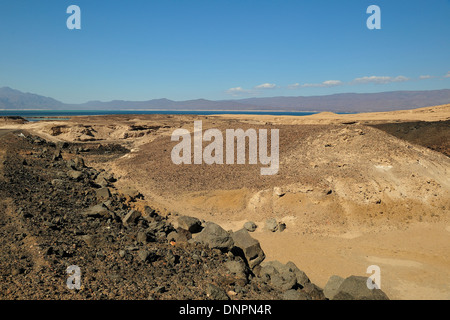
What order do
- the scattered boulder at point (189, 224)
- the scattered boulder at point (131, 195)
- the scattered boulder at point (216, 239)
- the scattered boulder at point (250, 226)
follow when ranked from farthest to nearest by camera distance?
1. the scattered boulder at point (131, 195)
2. the scattered boulder at point (250, 226)
3. the scattered boulder at point (189, 224)
4. the scattered boulder at point (216, 239)

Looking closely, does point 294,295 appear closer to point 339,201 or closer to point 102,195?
point 339,201

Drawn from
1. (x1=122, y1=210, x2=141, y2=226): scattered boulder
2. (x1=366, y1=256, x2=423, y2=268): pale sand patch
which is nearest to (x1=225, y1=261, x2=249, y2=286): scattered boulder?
(x1=122, y1=210, x2=141, y2=226): scattered boulder

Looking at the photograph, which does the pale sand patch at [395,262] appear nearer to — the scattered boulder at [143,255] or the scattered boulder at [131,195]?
the scattered boulder at [143,255]

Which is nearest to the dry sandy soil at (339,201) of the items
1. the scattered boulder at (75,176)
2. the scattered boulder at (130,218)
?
the scattered boulder at (75,176)
